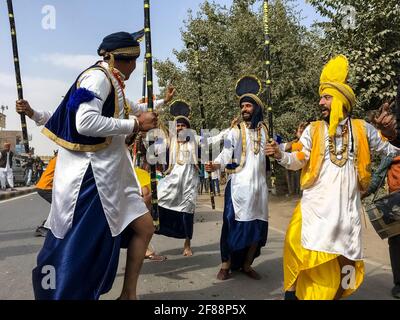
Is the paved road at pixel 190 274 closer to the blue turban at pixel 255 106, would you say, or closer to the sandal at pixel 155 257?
the sandal at pixel 155 257

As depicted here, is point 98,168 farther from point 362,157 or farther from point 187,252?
point 187,252

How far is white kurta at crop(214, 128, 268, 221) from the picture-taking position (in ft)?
16.8

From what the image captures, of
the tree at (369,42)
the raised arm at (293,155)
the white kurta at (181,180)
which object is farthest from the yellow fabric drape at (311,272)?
the tree at (369,42)

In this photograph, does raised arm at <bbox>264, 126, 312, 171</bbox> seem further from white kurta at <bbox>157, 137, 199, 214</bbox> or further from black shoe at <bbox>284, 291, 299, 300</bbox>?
white kurta at <bbox>157, 137, 199, 214</bbox>

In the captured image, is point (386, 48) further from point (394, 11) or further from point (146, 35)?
point (146, 35)

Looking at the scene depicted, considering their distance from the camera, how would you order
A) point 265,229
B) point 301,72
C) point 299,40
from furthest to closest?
1. point 299,40
2. point 301,72
3. point 265,229

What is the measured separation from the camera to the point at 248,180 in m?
5.18

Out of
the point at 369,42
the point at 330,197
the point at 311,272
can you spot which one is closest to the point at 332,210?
the point at 330,197

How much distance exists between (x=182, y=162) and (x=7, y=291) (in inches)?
119

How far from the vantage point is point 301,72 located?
12.4m

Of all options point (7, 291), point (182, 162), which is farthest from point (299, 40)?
point (7, 291)

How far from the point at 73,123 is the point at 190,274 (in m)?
2.82

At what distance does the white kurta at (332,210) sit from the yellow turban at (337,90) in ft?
0.52

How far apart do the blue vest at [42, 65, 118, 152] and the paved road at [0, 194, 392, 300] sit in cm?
188
